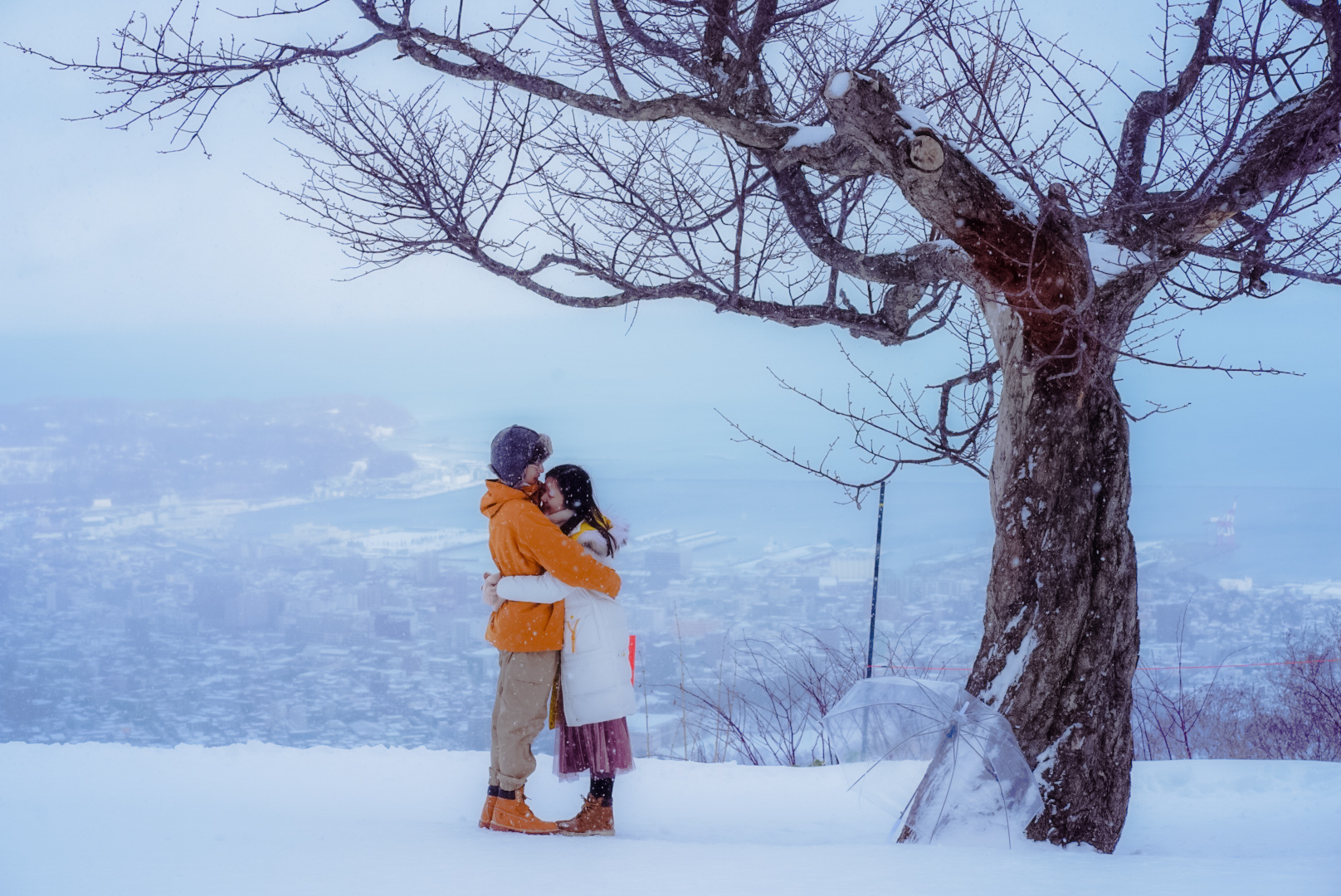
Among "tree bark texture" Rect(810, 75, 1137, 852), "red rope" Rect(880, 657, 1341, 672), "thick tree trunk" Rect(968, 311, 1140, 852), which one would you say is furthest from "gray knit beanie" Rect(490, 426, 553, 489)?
"red rope" Rect(880, 657, 1341, 672)

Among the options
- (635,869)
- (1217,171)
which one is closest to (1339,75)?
(1217,171)

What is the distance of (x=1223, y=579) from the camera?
1150 cm

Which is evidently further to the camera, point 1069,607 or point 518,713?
point 1069,607

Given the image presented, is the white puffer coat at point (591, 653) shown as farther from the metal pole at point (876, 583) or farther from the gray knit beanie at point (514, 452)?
the metal pole at point (876, 583)

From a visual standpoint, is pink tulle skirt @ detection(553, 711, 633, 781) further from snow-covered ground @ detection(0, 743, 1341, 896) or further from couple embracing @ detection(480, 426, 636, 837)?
snow-covered ground @ detection(0, 743, 1341, 896)

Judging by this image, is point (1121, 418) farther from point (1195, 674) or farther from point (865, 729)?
point (1195, 674)

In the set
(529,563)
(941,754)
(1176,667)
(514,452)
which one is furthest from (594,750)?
(1176,667)

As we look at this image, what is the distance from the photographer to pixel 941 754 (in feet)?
9.68

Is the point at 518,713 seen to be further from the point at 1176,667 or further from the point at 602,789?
the point at 1176,667

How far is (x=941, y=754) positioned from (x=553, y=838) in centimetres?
132

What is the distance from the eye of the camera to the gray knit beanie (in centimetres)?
295

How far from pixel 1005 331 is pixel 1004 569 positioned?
91 cm

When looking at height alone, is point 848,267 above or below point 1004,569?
above

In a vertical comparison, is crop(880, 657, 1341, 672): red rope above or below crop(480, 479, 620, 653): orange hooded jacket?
below
